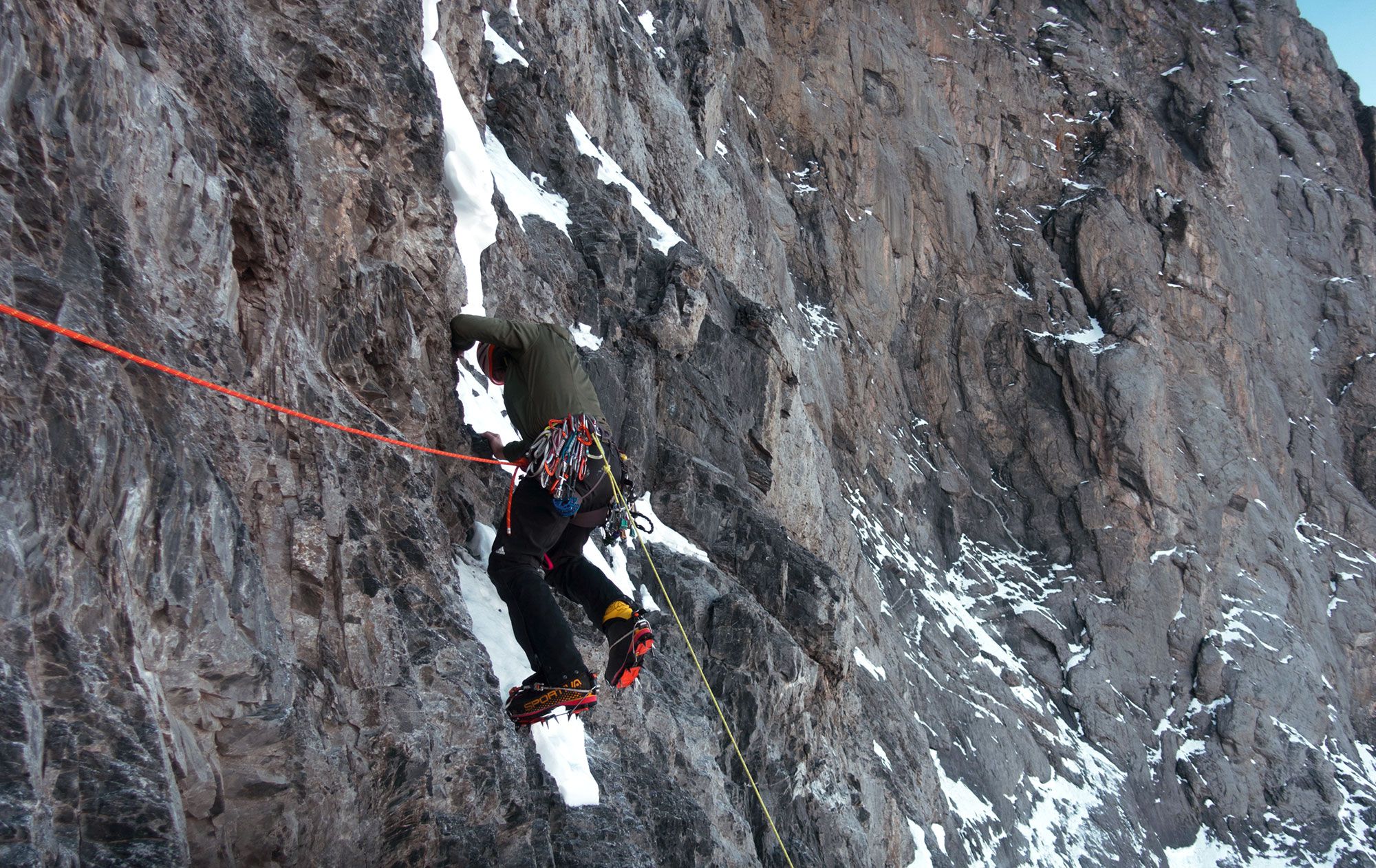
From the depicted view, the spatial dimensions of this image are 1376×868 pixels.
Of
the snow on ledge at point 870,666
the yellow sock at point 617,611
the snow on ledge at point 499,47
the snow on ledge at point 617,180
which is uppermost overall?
the snow on ledge at point 499,47

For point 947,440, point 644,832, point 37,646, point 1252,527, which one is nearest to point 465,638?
point 644,832

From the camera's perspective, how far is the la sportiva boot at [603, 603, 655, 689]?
5.41 meters

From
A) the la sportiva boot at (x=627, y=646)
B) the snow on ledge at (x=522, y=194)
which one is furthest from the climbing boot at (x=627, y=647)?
the snow on ledge at (x=522, y=194)

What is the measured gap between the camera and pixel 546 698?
5.17m

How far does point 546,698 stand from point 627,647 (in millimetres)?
520

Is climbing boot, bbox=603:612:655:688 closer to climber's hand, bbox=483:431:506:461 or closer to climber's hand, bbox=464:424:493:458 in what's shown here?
climber's hand, bbox=483:431:506:461

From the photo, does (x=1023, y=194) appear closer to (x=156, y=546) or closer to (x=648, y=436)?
(x=648, y=436)

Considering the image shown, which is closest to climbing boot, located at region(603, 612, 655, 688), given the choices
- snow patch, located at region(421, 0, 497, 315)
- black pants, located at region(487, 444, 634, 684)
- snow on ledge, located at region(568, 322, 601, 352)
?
black pants, located at region(487, 444, 634, 684)

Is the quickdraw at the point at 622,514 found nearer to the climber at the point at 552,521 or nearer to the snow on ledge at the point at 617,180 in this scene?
the climber at the point at 552,521

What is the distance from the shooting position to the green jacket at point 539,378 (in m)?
5.85

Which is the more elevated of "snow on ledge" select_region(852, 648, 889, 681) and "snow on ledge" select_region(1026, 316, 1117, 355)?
"snow on ledge" select_region(1026, 316, 1117, 355)

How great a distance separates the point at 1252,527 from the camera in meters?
30.5

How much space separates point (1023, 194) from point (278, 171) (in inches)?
1343

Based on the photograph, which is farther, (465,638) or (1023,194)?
(1023,194)
